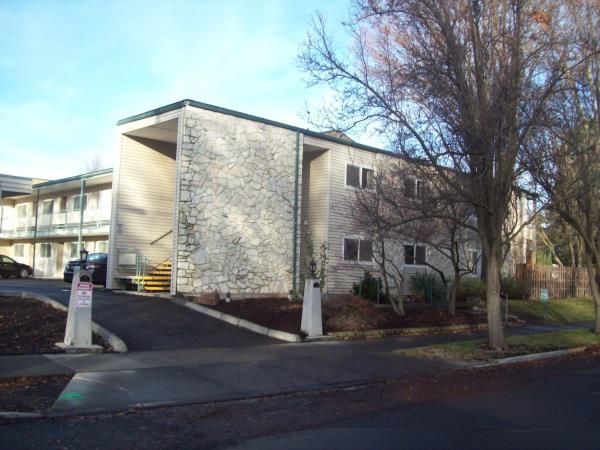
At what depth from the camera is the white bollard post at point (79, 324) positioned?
11469mm

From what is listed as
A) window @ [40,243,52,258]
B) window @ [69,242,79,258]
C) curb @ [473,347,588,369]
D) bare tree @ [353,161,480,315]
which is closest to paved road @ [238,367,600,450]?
curb @ [473,347,588,369]

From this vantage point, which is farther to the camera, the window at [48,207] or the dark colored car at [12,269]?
the window at [48,207]

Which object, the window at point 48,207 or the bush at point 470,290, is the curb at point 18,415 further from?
the window at point 48,207

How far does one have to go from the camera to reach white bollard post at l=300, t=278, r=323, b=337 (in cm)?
1498

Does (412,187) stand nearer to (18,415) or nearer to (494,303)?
(494,303)

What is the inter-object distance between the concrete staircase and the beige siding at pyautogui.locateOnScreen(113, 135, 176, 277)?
41.6 inches

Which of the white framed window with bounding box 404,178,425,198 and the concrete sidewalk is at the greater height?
the white framed window with bounding box 404,178,425,198

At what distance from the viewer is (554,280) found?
30875 millimetres

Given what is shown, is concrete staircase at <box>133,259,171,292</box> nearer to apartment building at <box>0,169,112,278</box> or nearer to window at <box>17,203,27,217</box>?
apartment building at <box>0,169,112,278</box>

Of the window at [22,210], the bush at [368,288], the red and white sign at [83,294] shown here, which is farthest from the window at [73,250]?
the red and white sign at [83,294]

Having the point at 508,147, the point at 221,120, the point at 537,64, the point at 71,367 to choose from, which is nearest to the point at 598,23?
the point at 537,64

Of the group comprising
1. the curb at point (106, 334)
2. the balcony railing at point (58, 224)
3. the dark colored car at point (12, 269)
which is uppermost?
the balcony railing at point (58, 224)

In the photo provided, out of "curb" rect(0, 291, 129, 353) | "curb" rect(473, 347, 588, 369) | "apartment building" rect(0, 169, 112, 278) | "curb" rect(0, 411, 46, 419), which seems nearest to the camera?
"curb" rect(0, 411, 46, 419)

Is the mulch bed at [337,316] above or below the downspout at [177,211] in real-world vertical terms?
below
